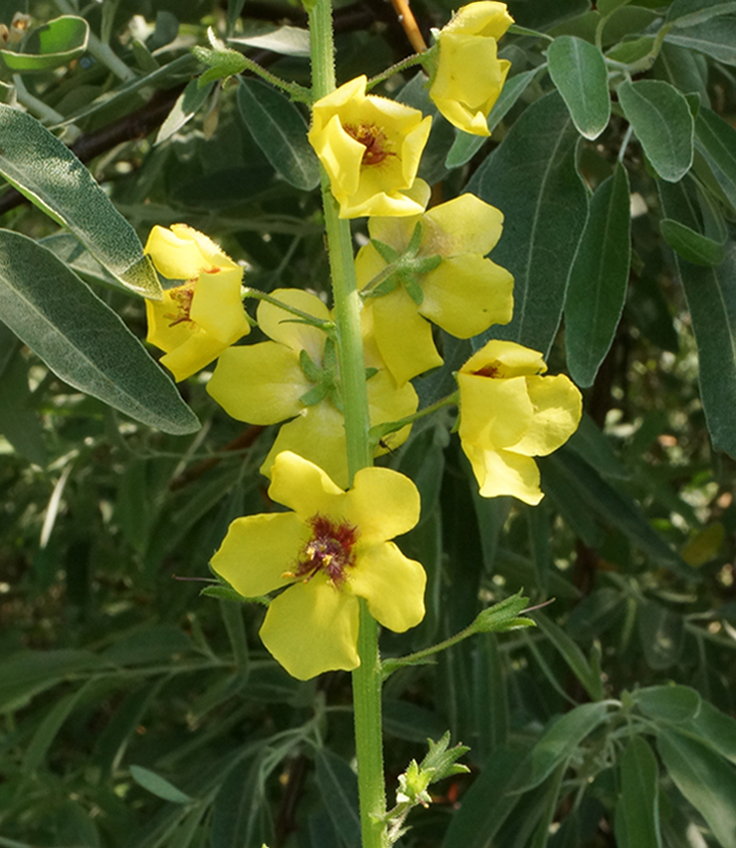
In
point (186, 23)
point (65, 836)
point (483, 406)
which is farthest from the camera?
point (65, 836)

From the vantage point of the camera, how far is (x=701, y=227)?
964mm

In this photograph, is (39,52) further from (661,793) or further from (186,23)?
(661,793)

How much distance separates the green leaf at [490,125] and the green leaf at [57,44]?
0.36 meters

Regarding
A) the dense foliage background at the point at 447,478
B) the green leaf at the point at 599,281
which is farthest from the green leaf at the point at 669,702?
the green leaf at the point at 599,281

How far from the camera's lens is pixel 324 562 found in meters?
0.57

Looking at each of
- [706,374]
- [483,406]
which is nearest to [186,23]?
[706,374]

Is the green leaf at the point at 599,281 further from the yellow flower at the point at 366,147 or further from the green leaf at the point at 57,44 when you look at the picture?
the green leaf at the point at 57,44

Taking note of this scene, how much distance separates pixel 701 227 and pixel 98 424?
1.24 m

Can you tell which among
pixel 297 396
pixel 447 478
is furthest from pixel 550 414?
pixel 447 478

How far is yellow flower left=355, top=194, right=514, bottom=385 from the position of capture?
25.0 inches

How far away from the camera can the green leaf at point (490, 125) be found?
0.78m

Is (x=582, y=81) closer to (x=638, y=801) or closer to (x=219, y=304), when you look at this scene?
(x=219, y=304)

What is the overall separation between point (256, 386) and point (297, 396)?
26 millimetres

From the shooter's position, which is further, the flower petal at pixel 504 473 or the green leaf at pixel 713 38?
the green leaf at pixel 713 38
